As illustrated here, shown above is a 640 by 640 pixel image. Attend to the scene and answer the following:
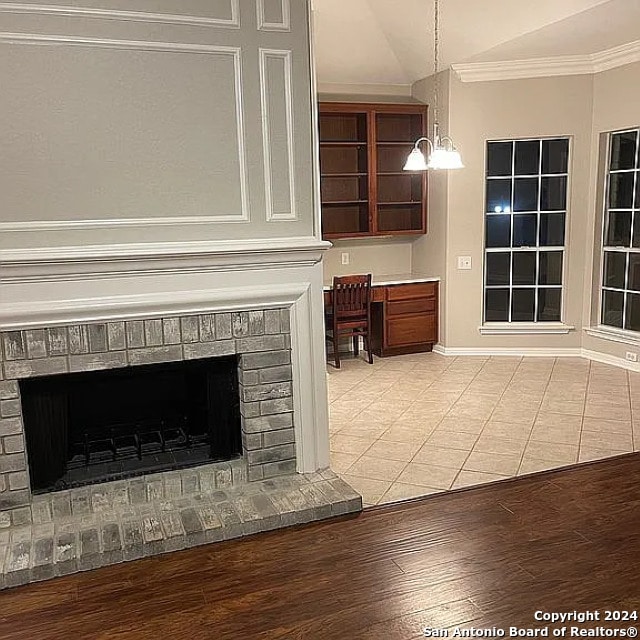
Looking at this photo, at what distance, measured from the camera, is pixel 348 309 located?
20.1 ft

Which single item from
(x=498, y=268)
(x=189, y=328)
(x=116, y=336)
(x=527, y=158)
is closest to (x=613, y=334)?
(x=498, y=268)

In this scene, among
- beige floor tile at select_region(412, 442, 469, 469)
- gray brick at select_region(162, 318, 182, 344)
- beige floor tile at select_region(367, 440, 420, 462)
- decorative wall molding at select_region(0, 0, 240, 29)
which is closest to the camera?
decorative wall molding at select_region(0, 0, 240, 29)

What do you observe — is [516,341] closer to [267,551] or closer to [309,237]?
[309,237]

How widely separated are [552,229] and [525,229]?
26 centimetres

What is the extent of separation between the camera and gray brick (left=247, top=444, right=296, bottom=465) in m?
3.47

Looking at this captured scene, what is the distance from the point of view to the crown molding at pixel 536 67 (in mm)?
5832

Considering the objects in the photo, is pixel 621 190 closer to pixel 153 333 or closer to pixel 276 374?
pixel 276 374

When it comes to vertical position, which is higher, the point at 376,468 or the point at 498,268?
the point at 498,268

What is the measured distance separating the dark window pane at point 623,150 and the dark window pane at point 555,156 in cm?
41

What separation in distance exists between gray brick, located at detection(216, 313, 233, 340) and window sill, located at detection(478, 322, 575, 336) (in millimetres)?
3830

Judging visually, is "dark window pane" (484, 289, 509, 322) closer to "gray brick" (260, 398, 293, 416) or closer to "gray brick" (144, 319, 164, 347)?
"gray brick" (260, 398, 293, 416)

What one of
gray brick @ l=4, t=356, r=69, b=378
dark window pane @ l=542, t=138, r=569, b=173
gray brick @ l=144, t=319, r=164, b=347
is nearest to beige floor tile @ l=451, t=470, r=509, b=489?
gray brick @ l=144, t=319, r=164, b=347

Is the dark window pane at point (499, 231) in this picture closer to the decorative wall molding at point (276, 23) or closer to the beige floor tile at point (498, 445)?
the beige floor tile at point (498, 445)

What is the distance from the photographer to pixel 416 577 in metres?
2.71
